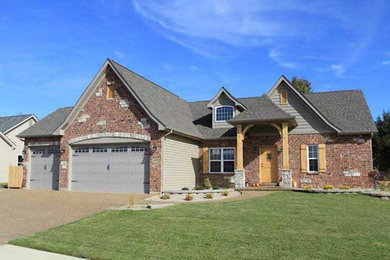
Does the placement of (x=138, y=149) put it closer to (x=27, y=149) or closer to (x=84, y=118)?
(x=84, y=118)

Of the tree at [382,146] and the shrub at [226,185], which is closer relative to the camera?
the shrub at [226,185]

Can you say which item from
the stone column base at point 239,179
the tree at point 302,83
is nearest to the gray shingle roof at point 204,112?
the stone column base at point 239,179

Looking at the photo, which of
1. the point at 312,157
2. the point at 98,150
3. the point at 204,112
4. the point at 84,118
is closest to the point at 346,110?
the point at 312,157

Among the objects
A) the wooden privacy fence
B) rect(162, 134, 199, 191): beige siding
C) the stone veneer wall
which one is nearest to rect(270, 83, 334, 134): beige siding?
rect(162, 134, 199, 191): beige siding

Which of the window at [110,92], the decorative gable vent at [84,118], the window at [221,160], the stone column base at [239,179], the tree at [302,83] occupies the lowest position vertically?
the stone column base at [239,179]

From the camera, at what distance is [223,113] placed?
79.4 feet

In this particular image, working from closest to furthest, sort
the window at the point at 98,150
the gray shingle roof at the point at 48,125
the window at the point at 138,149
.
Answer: the window at the point at 138,149 < the window at the point at 98,150 < the gray shingle roof at the point at 48,125

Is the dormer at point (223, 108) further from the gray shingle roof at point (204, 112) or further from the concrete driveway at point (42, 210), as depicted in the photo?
the concrete driveway at point (42, 210)

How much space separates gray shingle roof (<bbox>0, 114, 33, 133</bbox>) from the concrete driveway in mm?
23357

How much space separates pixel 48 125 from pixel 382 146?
29.2 meters

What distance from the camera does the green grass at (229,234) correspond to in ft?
25.6

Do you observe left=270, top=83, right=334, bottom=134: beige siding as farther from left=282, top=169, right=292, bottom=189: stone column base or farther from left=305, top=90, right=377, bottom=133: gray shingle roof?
left=282, top=169, right=292, bottom=189: stone column base

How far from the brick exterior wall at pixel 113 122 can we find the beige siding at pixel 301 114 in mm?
8116

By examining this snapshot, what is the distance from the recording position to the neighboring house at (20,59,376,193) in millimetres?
20000
